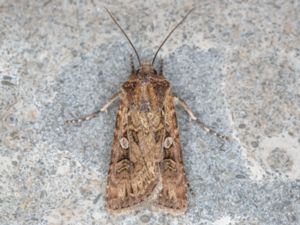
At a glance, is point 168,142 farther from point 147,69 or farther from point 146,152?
point 147,69

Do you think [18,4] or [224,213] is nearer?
[224,213]

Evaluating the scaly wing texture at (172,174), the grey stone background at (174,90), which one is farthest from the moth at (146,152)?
the grey stone background at (174,90)

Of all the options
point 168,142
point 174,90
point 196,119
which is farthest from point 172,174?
point 174,90

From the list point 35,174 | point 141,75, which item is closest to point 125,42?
point 141,75

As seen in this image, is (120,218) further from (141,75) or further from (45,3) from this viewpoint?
(45,3)

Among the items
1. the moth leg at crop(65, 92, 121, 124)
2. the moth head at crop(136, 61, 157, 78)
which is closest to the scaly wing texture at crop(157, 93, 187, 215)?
the moth head at crop(136, 61, 157, 78)

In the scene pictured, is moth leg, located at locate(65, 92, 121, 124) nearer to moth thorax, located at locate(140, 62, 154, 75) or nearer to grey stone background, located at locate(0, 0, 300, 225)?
grey stone background, located at locate(0, 0, 300, 225)

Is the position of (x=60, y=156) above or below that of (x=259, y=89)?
below
